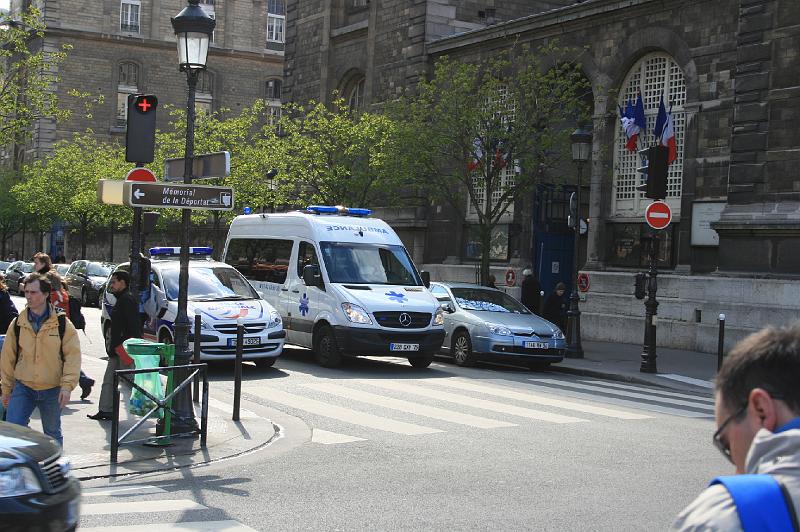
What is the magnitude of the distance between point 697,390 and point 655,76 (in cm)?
1129

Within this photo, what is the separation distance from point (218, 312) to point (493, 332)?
4727mm

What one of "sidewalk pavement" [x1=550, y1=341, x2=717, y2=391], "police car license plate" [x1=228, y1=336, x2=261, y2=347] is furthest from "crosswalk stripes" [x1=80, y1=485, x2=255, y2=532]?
"sidewalk pavement" [x1=550, y1=341, x2=717, y2=391]

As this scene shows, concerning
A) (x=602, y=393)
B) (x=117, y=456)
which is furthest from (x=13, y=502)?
(x=602, y=393)

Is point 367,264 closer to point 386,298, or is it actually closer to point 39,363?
point 386,298

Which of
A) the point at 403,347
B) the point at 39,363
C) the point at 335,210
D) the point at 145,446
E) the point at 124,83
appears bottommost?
the point at 145,446

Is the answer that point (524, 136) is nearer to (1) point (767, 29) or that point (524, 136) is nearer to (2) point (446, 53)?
(1) point (767, 29)

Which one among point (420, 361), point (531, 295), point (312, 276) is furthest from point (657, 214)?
point (312, 276)

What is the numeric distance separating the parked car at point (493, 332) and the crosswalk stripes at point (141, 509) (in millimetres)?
10836

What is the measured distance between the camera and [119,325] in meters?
11.6

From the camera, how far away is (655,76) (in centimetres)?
2627

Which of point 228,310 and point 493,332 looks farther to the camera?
point 493,332

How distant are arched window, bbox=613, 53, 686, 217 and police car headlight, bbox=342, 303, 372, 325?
10642mm

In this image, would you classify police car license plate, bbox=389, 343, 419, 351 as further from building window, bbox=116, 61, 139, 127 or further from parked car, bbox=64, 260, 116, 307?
building window, bbox=116, 61, 139, 127

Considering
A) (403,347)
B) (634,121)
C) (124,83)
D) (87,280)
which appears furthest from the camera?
(124,83)
